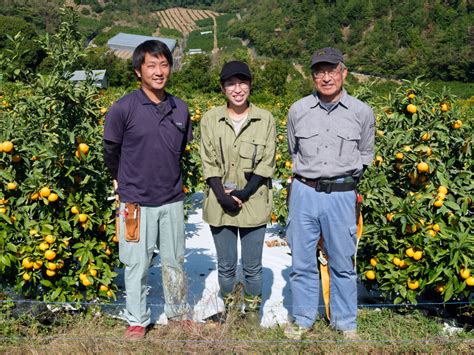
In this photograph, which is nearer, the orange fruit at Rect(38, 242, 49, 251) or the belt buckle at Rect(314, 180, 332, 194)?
the belt buckle at Rect(314, 180, 332, 194)

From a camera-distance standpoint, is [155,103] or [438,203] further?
[438,203]

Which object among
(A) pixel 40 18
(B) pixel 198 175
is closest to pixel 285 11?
(A) pixel 40 18

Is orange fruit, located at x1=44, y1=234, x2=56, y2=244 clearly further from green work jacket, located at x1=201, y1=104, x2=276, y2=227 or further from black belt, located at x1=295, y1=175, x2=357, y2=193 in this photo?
black belt, located at x1=295, y1=175, x2=357, y2=193

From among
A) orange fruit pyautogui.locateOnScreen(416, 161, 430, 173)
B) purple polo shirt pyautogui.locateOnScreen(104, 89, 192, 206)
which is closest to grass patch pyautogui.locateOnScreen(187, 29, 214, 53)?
orange fruit pyautogui.locateOnScreen(416, 161, 430, 173)

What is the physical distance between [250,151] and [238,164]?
0.28 ft

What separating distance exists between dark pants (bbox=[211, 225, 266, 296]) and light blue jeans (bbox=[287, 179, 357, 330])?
0.17 m

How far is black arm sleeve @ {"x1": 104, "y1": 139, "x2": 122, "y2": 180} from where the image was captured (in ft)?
7.09

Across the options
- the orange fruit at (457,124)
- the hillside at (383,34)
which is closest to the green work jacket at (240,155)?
the orange fruit at (457,124)

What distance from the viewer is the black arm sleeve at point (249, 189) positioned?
87.6 inches

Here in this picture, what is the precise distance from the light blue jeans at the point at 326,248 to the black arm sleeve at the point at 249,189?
187 mm

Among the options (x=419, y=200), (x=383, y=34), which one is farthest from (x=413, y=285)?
(x=383, y=34)

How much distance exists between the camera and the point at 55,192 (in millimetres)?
2324

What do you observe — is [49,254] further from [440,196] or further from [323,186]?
[440,196]

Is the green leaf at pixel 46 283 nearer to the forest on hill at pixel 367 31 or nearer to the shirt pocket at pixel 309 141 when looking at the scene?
the shirt pocket at pixel 309 141
